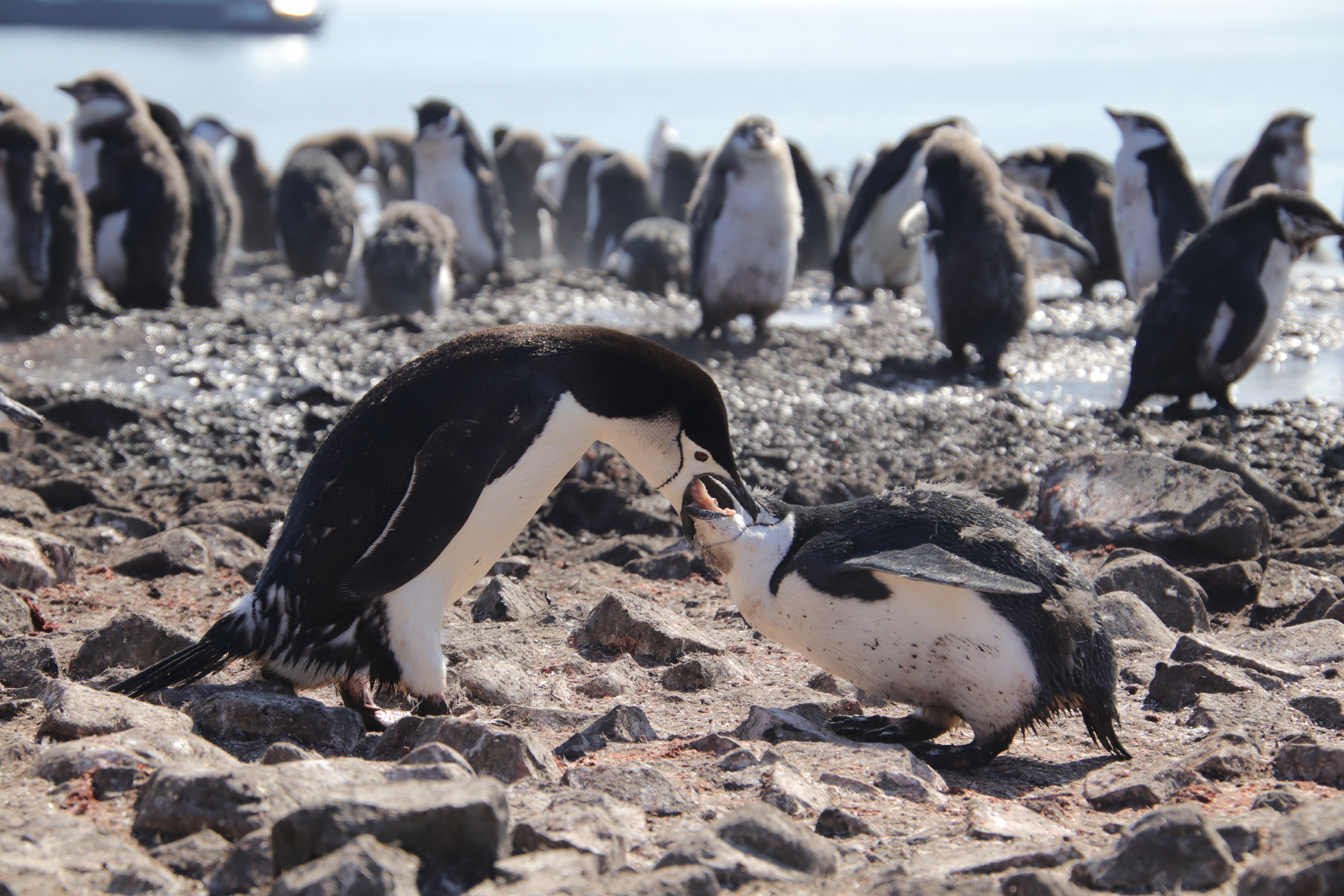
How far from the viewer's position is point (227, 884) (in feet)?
6.07

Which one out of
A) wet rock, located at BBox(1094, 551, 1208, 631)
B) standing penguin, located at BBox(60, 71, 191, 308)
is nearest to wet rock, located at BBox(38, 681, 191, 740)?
wet rock, located at BBox(1094, 551, 1208, 631)

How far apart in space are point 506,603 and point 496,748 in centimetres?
148

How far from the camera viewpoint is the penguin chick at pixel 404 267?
860 centimetres

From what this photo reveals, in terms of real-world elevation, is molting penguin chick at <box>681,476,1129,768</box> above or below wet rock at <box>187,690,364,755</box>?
above

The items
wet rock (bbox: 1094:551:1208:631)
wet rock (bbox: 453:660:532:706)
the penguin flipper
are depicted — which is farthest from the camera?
wet rock (bbox: 1094:551:1208:631)

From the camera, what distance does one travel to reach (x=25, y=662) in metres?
2.99

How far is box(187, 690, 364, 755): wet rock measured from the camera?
2.67 m

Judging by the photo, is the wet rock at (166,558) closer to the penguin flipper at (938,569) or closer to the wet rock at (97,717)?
the wet rock at (97,717)

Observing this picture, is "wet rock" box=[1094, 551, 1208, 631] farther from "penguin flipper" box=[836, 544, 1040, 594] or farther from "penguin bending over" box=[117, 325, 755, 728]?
"penguin bending over" box=[117, 325, 755, 728]

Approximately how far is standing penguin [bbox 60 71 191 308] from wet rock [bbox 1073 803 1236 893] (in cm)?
801

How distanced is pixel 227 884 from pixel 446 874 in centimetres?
32

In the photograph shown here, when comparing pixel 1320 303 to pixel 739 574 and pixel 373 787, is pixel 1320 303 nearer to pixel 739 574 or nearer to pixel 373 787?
pixel 739 574

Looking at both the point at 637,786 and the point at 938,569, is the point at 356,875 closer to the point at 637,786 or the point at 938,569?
the point at 637,786

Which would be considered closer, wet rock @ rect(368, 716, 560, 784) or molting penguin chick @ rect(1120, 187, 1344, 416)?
wet rock @ rect(368, 716, 560, 784)
